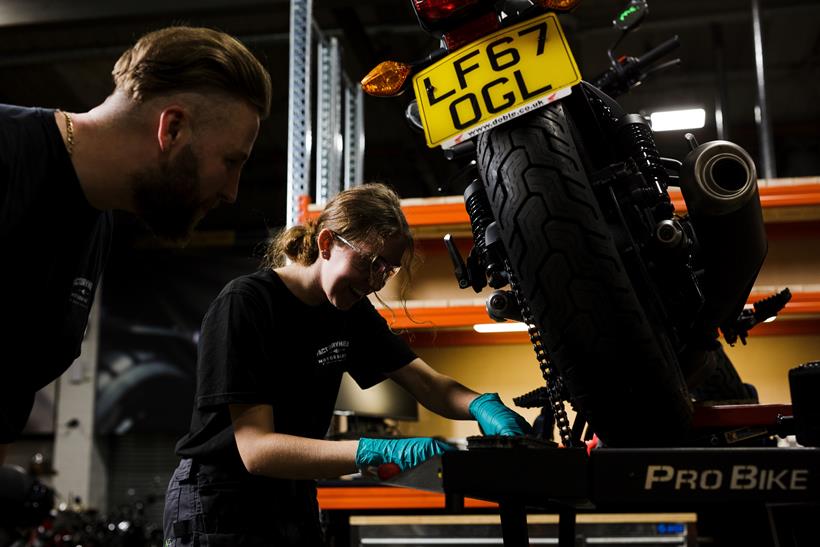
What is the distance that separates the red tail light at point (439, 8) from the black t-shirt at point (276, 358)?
0.63 meters

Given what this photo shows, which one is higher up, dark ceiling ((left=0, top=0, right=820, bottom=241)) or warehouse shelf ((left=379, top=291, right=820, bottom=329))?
dark ceiling ((left=0, top=0, right=820, bottom=241))

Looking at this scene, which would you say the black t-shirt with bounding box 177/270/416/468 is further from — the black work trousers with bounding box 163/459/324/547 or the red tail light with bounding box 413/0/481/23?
the red tail light with bounding box 413/0/481/23

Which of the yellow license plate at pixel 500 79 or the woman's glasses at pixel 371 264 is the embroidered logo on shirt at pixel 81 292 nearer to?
the woman's glasses at pixel 371 264

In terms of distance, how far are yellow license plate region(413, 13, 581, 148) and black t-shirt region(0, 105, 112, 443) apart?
0.63 meters

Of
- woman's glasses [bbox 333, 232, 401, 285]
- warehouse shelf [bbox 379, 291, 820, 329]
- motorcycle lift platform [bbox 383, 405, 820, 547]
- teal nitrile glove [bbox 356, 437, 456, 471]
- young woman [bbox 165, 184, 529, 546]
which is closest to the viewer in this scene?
motorcycle lift platform [bbox 383, 405, 820, 547]

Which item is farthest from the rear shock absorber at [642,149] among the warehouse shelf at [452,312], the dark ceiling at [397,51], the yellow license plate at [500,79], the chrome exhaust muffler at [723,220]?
the dark ceiling at [397,51]

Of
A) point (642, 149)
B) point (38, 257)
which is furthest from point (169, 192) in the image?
point (642, 149)

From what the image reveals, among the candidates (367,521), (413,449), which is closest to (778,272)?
(367,521)

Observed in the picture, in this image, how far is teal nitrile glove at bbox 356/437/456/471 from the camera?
4.16 ft

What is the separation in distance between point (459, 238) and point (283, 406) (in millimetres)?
1391

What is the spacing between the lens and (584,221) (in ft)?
4.33

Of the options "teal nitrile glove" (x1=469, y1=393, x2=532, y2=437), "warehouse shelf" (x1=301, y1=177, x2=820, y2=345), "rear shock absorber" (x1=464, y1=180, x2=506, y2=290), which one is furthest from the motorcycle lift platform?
"warehouse shelf" (x1=301, y1=177, x2=820, y2=345)

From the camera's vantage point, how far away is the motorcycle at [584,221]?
128 centimetres

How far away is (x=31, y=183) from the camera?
1142mm
